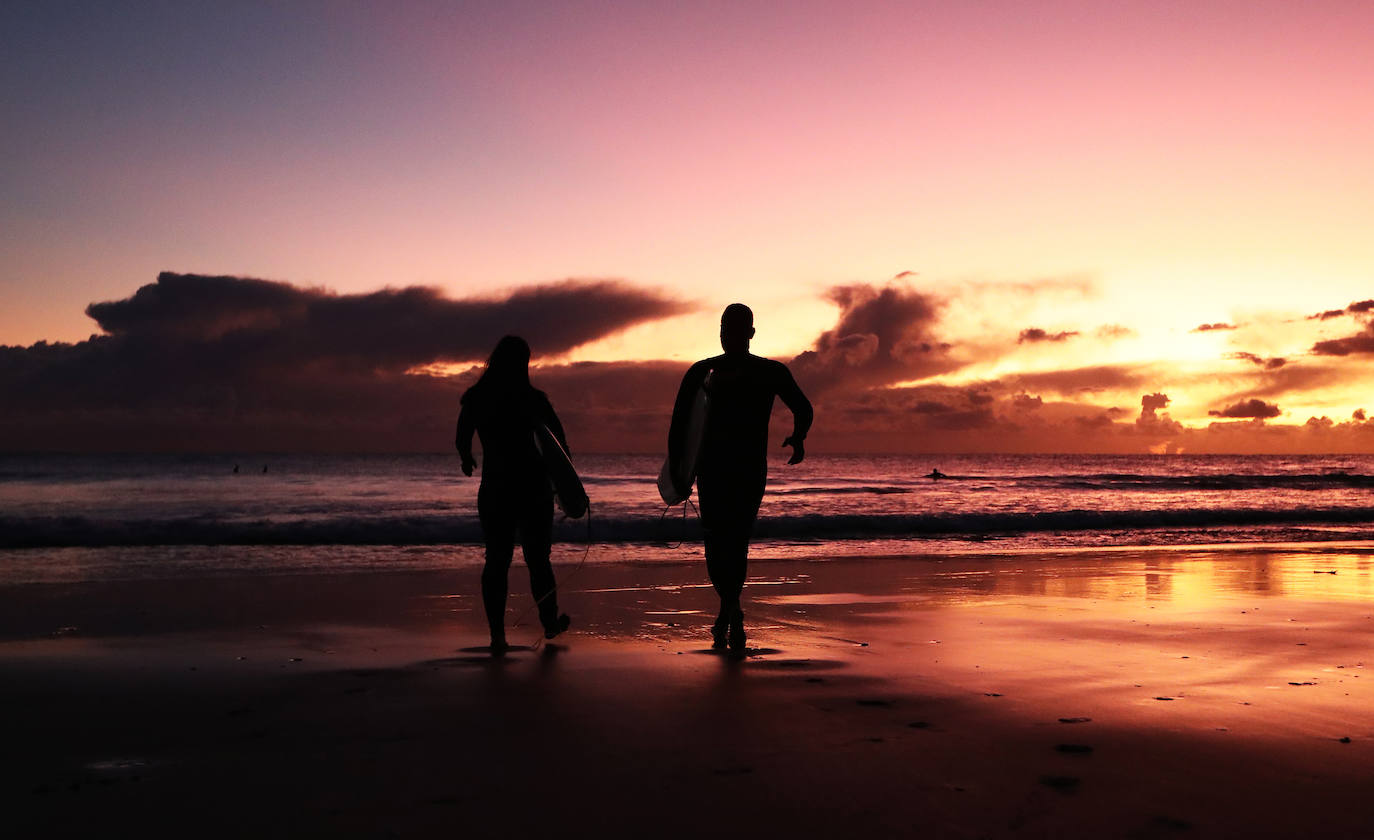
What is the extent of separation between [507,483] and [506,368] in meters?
0.72

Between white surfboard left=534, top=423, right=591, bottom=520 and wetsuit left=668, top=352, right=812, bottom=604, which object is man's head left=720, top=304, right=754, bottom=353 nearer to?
wetsuit left=668, top=352, right=812, bottom=604

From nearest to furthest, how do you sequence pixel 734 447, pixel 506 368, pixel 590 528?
pixel 734 447 < pixel 506 368 < pixel 590 528

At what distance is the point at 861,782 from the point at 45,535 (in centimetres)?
1701

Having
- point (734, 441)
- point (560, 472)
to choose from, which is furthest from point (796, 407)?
point (560, 472)

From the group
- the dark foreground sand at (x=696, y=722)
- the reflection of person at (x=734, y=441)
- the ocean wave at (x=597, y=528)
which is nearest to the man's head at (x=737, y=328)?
the reflection of person at (x=734, y=441)

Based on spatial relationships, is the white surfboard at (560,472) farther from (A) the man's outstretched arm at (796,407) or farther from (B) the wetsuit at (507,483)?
(A) the man's outstretched arm at (796,407)

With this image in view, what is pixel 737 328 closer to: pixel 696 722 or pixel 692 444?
pixel 692 444

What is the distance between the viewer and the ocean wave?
16656mm

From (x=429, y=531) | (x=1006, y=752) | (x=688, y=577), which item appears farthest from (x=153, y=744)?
(x=429, y=531)

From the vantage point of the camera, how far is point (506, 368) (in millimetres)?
6309

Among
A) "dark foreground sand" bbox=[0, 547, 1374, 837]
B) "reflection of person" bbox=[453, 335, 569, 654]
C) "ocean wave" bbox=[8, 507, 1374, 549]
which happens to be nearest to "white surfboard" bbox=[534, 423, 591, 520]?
"reflection of person" bbox=[453, 335, 569, 654]

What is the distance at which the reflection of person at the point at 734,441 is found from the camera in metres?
6.17

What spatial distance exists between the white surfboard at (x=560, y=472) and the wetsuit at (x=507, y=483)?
0.04 meters

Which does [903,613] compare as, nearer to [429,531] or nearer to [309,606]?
[309,606]
